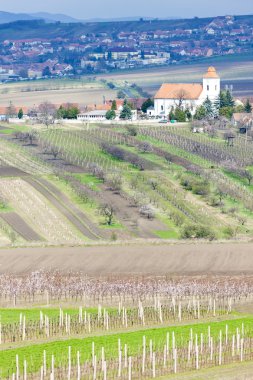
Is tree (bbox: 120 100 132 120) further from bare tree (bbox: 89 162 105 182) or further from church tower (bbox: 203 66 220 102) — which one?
bare tree (bbox: 89 162 105 182)

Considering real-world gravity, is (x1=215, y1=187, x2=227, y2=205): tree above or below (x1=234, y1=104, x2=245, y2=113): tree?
below

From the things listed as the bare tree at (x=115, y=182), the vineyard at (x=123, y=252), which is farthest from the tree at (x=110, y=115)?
the bare tree at (x=115, y=182)

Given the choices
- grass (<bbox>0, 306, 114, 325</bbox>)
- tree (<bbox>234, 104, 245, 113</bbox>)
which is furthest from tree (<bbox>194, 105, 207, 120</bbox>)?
grass (<bbox>0, 306, 114, 325</bbox>)

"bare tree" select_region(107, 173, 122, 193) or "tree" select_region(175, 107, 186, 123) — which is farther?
"tree" select_region(175, 107, 186, 123)

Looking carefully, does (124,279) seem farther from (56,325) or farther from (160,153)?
(160,153)

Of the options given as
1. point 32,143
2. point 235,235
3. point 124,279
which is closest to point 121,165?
point 32,143

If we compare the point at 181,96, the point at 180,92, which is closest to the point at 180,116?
the point at 181,96

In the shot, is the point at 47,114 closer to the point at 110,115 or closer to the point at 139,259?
the point at 110,115
